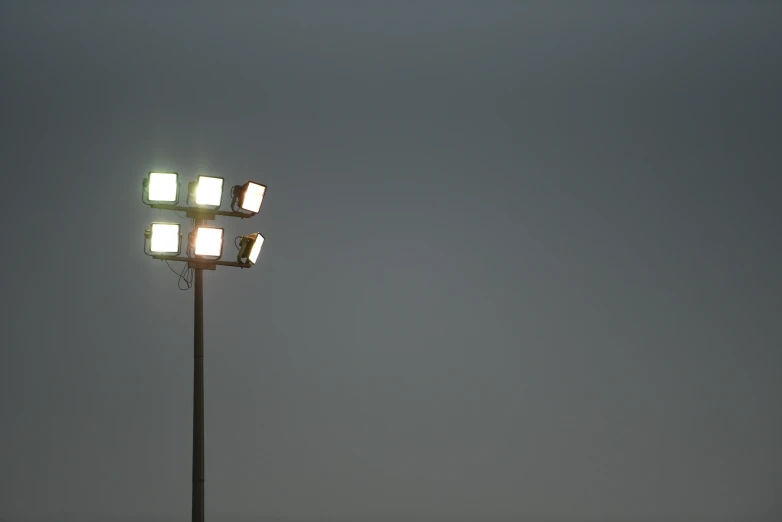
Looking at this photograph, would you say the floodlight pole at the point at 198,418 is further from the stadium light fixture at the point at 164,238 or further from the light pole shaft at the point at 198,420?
the stadium light fixture at the point at 164,238

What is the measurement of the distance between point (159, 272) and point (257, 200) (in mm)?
3587

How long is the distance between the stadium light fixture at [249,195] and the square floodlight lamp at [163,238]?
2.17 ft

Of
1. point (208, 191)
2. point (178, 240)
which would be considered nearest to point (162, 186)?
point (208, 191)

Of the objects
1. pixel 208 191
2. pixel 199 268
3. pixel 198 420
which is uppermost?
pixel 208 191

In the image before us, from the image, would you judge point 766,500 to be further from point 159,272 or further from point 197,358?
point 159,272

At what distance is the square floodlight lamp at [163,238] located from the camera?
6051 mm

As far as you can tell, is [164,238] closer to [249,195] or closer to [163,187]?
[163,187]

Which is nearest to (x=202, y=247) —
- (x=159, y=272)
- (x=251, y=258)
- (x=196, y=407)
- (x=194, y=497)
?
(x=251, y=258)

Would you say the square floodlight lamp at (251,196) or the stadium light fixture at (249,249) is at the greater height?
the square floodlight lamp at (251,196)

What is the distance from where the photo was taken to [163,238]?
6059 mm

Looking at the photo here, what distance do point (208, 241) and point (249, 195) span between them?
63 centimetres

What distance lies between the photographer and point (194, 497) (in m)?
5.79

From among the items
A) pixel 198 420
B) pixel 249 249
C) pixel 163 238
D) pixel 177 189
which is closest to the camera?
pixel 198 420

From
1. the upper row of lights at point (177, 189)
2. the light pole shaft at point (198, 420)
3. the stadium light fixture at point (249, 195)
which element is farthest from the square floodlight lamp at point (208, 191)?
the light pole shaft at point (198, 420)
